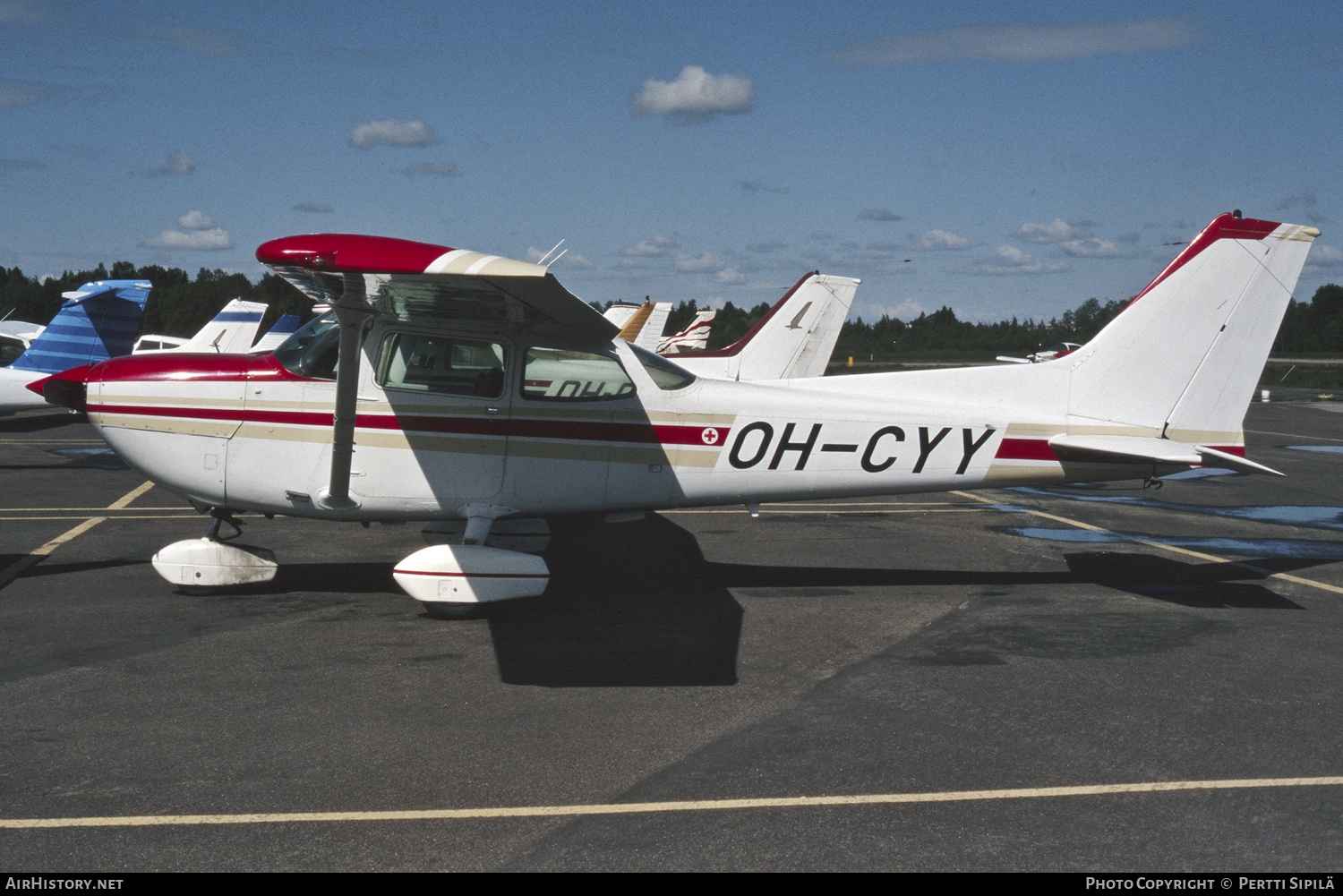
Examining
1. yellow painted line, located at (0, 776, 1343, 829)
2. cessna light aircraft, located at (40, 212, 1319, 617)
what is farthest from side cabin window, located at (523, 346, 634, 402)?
yellow painted line, located at (0, 776, 1343, 829)

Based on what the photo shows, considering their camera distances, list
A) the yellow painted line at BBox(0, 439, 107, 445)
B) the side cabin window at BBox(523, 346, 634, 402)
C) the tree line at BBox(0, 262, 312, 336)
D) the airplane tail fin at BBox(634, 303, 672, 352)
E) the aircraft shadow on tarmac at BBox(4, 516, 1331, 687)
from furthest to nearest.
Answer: the tree line at BBox(0, 262, 312, 336) < the airplane tail fin at BBox(634, 303, 672, 352) < the yellow painted line at BBox(0, 439, 107, 445) < the side cabin window at BBox(523, 346, 634, 402) < the aircraft shadow on tarmac at BBox(4, 516, 1331, 687)

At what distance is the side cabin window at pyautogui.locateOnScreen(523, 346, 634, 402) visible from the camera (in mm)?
7168

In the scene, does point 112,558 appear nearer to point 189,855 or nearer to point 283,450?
point 283,450

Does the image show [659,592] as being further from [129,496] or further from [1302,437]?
[1302,437]

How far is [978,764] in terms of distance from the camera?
4.46 m

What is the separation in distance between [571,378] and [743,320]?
88.4 metres

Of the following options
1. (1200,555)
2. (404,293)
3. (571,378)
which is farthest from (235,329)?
(1200,555)

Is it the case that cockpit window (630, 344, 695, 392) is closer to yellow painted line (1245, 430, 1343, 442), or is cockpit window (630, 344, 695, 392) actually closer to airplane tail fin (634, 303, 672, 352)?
yellow painted line (1245, 430, 1343, 442)

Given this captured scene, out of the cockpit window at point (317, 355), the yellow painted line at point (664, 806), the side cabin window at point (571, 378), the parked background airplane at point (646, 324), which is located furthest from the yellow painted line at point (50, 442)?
the yellow painted line at point (664, 806)

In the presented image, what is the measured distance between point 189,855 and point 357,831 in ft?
1.87

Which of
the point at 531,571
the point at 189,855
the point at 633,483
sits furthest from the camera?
the point at 633,483

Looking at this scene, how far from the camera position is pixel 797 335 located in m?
18.1

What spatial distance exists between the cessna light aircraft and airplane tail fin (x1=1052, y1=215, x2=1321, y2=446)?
15mm

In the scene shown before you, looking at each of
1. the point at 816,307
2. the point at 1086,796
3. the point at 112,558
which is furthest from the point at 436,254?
the point at 816,307
